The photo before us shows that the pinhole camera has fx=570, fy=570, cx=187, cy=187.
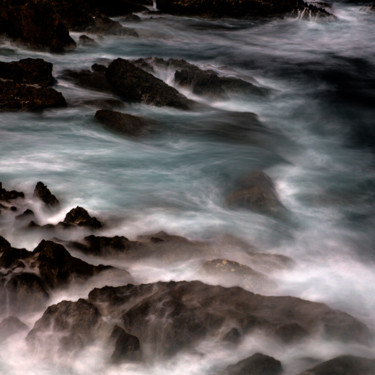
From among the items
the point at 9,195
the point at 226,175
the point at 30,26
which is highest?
the point at 30,26

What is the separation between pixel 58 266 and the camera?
4184mm

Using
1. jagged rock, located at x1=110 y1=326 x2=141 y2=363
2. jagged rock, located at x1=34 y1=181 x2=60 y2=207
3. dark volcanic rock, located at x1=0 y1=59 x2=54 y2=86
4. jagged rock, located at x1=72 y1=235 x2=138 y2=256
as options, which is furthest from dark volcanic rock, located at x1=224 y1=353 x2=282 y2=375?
dark volcanic rock, located at x1=0 y1=59 x2=54 y2=86

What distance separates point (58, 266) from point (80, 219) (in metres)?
0.92

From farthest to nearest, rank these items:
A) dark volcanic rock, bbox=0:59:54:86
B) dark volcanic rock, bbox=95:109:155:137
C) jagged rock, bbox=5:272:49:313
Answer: dark volcanic rock, bbox=0:59:54:86
dark volcanic rock, bbox=95:109:155:137
jagged rock, bbox=5:272:49:313

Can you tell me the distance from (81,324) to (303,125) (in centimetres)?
679

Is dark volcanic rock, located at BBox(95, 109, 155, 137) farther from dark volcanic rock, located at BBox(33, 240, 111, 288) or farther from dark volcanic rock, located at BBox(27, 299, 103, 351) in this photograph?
dark volcanic rock, located at BBox(27, 299, 103, 351)

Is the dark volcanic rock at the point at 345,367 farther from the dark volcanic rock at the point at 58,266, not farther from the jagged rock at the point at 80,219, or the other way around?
the jagged rock at the point at 80,219

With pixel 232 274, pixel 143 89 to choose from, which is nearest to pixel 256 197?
pixel 232 274

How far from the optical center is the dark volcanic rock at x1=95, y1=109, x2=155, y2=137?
8.11 meters

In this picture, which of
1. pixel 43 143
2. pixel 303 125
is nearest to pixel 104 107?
pixel 43 143

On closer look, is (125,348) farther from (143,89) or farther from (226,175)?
(143,89)

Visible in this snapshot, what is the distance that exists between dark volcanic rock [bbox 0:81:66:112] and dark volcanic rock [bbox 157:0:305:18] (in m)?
10.7

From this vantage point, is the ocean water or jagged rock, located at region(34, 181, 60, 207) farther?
jagged rock, located at region(34, 181, 60, 207)

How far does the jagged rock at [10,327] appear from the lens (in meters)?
3.72
